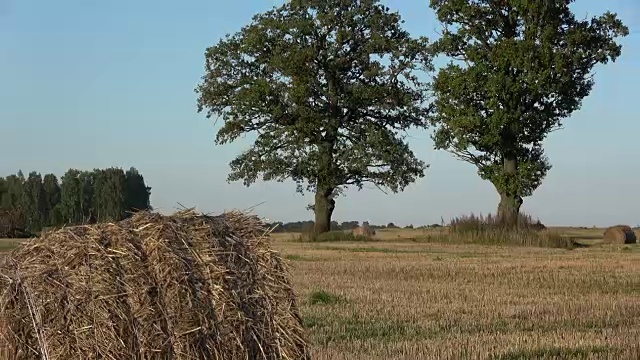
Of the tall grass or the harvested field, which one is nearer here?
the harvested field

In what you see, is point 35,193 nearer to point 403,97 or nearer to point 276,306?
point 403,97

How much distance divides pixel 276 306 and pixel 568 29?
101ft

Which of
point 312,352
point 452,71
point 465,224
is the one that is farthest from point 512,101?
point 312,352

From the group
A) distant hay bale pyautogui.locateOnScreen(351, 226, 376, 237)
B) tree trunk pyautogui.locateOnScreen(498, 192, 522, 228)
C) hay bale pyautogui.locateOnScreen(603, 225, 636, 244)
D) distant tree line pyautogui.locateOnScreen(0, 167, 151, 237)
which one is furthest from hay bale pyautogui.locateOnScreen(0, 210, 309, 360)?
distant hay bale pyautogui.locateOnScreen(351, 226, 376, 237)

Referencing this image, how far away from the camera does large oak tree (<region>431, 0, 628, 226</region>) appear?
3416 cm

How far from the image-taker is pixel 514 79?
34719 mm

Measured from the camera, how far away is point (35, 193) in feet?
144

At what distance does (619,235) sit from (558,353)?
33106 millimetres

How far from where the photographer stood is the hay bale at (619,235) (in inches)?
1544

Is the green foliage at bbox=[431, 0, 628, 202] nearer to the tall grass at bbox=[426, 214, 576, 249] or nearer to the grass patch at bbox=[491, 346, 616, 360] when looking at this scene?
the tall grass at bbox=[426, 214, 576, 249]

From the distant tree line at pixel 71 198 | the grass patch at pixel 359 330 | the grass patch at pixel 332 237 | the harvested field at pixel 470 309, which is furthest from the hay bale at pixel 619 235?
the grass patch at pixel 359 330

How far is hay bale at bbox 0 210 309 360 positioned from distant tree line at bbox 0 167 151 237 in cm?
54

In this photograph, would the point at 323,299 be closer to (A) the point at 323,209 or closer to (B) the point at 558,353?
(B) the point at 558,353

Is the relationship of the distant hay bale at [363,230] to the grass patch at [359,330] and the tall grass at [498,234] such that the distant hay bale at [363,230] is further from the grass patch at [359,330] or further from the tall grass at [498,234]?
the grass patch at [359,330]
